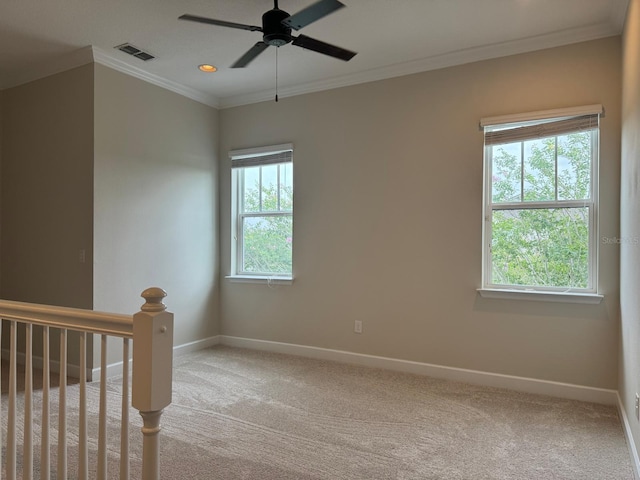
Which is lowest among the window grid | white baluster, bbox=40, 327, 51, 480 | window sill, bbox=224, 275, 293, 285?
white baluster, bbox=40, 327, 51, 480

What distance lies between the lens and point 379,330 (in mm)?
4004

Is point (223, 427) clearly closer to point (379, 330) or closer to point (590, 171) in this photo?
point (379, 330)

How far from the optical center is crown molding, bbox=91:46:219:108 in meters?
3.65

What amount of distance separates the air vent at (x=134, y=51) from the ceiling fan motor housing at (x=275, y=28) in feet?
5.11

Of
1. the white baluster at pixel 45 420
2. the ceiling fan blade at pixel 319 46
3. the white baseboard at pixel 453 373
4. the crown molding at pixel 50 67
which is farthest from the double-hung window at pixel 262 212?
the white baluster at pixel 45 420

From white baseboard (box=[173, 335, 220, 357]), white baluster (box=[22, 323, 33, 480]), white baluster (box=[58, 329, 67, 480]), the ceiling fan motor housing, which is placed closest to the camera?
white baluster (box=[58, 329, 67, 480])

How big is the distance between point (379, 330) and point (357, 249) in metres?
0.79

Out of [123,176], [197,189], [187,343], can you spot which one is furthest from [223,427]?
[197,189]

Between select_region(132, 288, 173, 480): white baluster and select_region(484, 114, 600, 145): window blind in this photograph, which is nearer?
select_region(132, 288, 173, 480): white baluster

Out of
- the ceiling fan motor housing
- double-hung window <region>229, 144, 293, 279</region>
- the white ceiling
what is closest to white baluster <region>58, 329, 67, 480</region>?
the ceiling fan motor housing

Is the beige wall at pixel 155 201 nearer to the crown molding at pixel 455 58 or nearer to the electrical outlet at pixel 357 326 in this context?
the crown molding at pixel 455 58

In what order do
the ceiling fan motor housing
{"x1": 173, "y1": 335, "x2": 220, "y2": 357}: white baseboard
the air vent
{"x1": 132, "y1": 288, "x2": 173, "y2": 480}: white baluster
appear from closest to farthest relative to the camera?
{"x1": 132, "y1": 288, "x2": 173, "y2": 480}: white baluster, the ceiling fan motor housing, the air vent, {"x1": 173, "y1": 335, "x2": 220, "y2": 357}: white baseboard

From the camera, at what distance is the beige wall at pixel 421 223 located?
3.21 metres

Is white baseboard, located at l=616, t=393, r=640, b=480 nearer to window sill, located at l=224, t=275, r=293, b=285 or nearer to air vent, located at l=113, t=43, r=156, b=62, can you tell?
window sill, located at l=224, t=275, r=293, b=285
